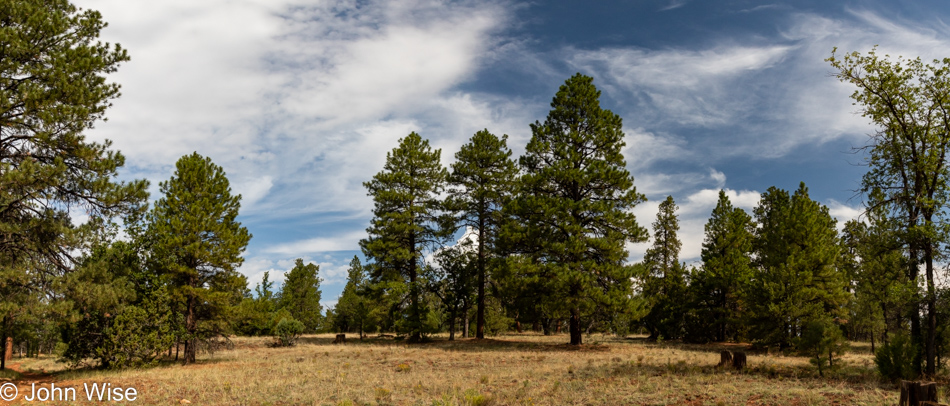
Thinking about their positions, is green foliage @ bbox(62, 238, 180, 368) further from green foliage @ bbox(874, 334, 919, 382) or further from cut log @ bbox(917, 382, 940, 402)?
green foliage @ bbox(874, 334, 919, 382)

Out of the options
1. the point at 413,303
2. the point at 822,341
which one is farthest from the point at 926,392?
the point at 413,303

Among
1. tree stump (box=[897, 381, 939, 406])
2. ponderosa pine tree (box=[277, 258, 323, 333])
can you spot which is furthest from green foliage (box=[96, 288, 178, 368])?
ponderosa pine tree (box=[277, 258, 323, 333])

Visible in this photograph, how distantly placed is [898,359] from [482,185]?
23.2 meters

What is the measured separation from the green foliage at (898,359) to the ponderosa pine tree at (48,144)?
870 inches

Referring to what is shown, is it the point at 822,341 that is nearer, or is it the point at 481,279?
the point at 822,341

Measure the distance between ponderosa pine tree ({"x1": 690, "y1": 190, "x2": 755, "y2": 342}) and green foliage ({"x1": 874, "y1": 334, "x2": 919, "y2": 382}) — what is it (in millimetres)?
19757

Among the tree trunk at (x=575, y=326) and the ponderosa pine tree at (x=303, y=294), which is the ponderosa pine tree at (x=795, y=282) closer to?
the tree trunk at (x=575, y=326)

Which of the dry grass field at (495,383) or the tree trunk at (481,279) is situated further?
the tree trunk at (481,279)

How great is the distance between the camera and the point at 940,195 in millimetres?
15594

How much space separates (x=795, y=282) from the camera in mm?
27203

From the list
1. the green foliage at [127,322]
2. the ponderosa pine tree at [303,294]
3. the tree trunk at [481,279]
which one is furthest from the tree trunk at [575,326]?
the ponderosa pine tree at [303,294]

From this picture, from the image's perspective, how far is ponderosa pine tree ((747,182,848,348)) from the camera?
2734 centimetres

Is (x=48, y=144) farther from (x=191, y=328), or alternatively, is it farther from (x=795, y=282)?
(x=795, y=282)

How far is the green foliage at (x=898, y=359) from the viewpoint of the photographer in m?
13.7
